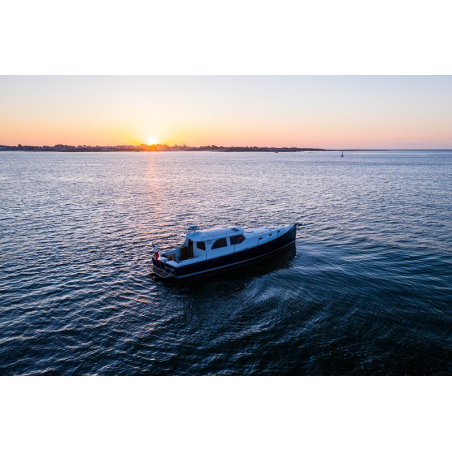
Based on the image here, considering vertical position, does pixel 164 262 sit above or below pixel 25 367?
above

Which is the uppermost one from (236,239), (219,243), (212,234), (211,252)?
(212,234)

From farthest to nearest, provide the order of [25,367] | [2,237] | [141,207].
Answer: [141,207] < [2,237] < [25,367]

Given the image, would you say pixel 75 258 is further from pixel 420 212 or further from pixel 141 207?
pixel 420 212

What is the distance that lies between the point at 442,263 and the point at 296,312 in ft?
54.8

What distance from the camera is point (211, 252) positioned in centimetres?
2806

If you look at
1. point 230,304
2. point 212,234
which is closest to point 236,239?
point 212,234

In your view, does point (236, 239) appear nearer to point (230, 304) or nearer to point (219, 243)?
point (219, 243)

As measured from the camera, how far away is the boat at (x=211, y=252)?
26984 mm

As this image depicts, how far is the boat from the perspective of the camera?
27.0 metres

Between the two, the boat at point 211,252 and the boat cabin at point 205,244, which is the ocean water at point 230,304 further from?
the boat cabin at point 205,244

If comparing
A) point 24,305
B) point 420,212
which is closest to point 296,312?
point 24,305

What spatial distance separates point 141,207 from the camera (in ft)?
190

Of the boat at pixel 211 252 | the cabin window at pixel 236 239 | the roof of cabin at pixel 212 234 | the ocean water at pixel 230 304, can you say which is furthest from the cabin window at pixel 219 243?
the ocean water at pixel 230 304

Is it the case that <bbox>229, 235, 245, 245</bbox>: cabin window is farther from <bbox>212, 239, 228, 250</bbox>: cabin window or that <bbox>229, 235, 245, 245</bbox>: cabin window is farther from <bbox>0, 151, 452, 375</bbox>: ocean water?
<bbox>0, 151, 452, 375</bbox>: ocean water
